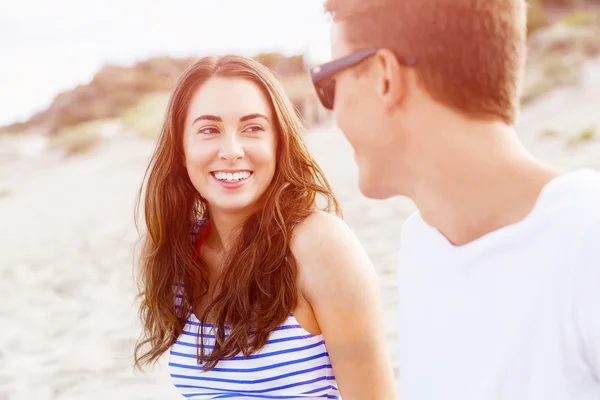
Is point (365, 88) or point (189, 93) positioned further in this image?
point (189, 93)

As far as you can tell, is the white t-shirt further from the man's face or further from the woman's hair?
the woman's hair

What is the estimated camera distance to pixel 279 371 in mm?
2336

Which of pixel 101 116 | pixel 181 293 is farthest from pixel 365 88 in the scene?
pixel 101 116

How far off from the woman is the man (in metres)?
0.91

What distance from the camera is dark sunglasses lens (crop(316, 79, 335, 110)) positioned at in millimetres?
1399

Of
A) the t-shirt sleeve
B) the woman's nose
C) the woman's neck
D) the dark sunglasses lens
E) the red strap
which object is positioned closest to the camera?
the t-shirt sleeve

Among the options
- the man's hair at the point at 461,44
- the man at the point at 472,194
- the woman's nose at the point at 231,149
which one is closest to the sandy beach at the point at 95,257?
the woman's nose at the point at 231,149

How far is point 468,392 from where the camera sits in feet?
4.13

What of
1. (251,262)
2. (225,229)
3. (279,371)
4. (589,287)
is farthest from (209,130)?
(589,287)

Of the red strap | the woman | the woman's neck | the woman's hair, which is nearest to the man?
the woman

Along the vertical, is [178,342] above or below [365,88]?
below

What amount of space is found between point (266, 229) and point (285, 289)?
0.25m

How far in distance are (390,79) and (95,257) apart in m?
6.16

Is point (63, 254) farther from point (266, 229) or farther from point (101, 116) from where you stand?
point (101, 116)
